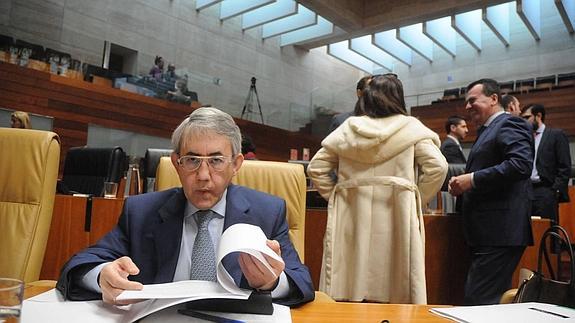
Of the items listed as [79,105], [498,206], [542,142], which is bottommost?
[498,206]

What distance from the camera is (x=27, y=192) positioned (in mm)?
1328

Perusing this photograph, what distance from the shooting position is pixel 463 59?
11219mm

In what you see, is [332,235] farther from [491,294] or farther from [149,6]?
[149,6]

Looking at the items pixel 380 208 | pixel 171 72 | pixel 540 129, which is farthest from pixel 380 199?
pixel 171 72

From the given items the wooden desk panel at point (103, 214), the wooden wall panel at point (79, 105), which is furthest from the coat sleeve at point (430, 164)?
the wooden wall panel at point (79, 105)

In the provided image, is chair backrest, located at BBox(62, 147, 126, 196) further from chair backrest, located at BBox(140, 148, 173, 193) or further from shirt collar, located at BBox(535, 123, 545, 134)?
shirt collar, located at BBox(535, 123, 545, 134)

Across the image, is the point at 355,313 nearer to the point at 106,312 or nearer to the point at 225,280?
the point at 225,280

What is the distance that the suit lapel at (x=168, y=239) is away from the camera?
1080 millimetres

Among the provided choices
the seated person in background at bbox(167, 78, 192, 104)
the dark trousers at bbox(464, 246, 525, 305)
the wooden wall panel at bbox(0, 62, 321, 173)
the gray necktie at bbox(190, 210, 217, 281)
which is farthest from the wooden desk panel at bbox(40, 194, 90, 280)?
the seated person in background at bbox(167, 78, 192, 104)

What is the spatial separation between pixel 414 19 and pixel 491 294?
8434 millimetres

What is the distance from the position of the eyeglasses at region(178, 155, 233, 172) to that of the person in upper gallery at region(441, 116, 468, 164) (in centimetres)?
310

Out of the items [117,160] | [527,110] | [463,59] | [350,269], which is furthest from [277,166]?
[463,59]

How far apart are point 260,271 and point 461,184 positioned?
1.50 m

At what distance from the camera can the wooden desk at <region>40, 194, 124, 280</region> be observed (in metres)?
2.07
